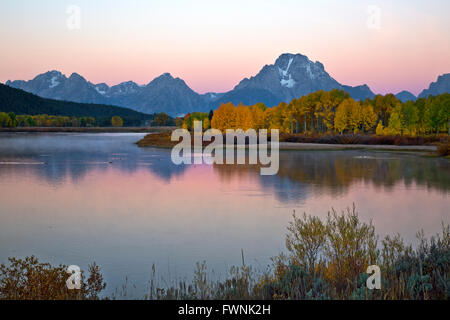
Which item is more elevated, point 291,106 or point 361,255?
point 291,106

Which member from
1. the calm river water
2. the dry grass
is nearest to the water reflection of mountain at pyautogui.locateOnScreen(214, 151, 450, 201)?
the calm river water

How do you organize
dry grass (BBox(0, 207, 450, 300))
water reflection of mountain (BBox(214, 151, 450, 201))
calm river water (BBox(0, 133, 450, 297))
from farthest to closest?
water reflection of mountain (BBox(214, 151, 450, 201))
calm river water (BBox(0, 133, 450, 297))
dry grass (BBox(0, 207, 450, 300))

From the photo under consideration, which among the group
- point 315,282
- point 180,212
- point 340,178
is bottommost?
point 180,212

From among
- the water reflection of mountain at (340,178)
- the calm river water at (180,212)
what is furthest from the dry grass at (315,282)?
the water reflection of mountain at (340,178)

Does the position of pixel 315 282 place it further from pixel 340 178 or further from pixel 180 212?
pixel 340 178

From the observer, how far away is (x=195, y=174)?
4038cm

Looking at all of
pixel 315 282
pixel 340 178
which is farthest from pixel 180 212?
pixel 340 178

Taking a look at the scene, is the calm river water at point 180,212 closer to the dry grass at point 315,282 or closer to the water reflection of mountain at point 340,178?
the water reflection of mountain at point 340,178

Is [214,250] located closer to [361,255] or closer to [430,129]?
[361,255]

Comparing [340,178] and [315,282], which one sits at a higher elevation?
[315,282]

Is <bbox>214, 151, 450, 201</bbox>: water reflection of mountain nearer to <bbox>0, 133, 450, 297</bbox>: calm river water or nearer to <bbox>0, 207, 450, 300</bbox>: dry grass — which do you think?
<bbox>0, 133, 450, 297</bbox>: calm river water

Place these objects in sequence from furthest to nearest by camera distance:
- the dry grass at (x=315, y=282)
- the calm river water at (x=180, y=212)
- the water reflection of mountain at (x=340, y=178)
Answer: the water reflection of mountain at (x=340, y=178)
the calm river water at (x=180, y=212)
the dry grass at (x=315, y=282)
